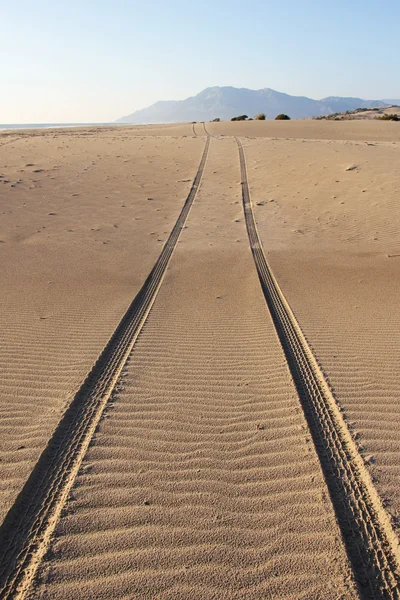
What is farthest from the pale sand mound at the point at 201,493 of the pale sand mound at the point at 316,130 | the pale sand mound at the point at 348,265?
the pale sand mound at the point at 316,130

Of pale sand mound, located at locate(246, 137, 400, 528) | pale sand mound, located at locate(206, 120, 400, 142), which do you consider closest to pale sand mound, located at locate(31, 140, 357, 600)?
pale sand mound, located at locate(246, 137, 400, 528)

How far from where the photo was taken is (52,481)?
141 inches

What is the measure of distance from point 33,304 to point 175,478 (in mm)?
4825

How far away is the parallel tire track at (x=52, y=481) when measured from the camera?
2.91 m

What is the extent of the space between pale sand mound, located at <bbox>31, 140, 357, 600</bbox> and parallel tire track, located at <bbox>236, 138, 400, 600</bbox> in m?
0.10

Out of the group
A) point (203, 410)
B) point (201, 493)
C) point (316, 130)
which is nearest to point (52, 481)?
point (201, 493)

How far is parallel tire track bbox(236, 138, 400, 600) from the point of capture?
288 cm

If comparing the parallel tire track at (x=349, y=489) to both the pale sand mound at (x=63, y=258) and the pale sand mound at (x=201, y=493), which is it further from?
the pale sand mound at (x=63, y=258)

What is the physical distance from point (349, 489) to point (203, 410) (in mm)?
1499

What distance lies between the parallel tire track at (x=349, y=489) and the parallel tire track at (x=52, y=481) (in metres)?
1.89

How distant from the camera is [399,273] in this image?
9.12 metres

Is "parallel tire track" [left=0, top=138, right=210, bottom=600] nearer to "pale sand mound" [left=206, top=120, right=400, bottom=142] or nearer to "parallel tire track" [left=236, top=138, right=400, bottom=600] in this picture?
"parallel tire track" [left=236, top=138, right=400, bottom=600]

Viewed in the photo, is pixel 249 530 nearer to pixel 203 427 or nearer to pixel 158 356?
pixel 203 427

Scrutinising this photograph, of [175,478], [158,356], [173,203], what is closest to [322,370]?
[158,356]
